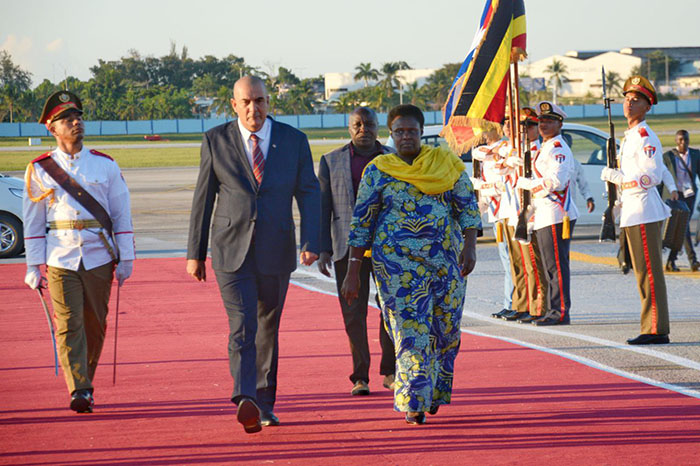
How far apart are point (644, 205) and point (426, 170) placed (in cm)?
346

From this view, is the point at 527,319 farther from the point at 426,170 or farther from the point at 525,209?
the point at 426,170

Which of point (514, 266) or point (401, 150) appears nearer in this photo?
point (401, 150)

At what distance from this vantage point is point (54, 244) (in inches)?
265

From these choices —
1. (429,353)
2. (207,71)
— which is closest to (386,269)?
(429,353)

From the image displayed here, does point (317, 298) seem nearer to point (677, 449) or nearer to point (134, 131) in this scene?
point (677, 449)

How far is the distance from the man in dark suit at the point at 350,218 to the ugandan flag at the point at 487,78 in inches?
144

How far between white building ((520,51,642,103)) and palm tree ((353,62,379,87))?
20.1m

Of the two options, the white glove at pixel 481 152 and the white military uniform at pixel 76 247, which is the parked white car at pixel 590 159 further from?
the white military uniform at pixel 76 247

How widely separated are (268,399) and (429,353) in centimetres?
101

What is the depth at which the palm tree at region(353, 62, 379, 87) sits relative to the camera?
144 m

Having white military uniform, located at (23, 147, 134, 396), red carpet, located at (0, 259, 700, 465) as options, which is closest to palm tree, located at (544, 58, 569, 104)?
red carpet, located at (0, 259, 700, 465)

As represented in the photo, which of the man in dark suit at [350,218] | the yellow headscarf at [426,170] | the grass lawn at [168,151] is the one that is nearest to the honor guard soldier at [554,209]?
the man in dark suit at [350,218]

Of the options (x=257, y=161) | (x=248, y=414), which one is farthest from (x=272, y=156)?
(x=248, y=414)

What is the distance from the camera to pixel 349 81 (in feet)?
530
